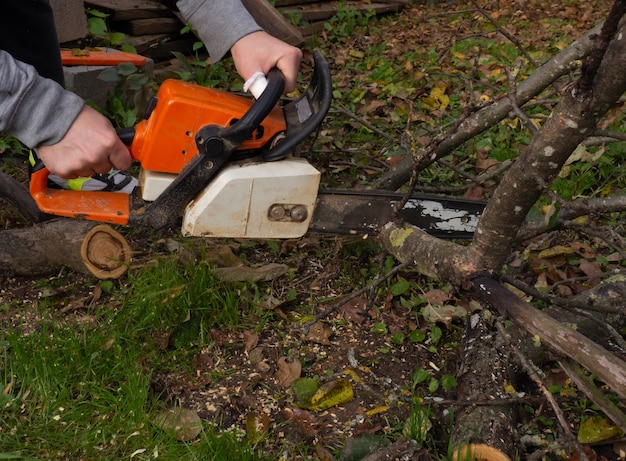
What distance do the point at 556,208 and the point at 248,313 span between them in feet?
4.52

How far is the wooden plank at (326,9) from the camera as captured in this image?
227 inches

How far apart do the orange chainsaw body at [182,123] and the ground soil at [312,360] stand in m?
0.66

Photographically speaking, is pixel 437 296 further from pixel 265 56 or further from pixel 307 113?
pixel 265 56

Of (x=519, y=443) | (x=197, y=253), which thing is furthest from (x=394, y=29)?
(x=519, y=443)

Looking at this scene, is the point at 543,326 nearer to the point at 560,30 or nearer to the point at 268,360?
the point at 268,360

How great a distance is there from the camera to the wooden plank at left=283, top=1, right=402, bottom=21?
577 cm

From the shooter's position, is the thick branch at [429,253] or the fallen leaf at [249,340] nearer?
the thick branch at [429,253]

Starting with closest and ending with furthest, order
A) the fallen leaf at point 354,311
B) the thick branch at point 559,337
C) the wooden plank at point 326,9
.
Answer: the thick branch at point 559,337 → the fallen leaf at point 354,311 → the wooden plank at point 326,9

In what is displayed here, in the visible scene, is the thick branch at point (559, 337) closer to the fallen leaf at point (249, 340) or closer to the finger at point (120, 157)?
the fallen leaf at point (249, 340)

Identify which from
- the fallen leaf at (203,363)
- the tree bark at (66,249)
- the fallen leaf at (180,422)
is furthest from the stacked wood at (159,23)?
the fallen leaf at (180,422)

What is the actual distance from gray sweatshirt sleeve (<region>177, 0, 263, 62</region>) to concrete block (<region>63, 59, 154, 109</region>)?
1496 mm

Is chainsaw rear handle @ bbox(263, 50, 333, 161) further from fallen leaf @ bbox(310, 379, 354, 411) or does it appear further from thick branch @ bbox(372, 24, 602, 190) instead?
fallen leaf @ bbox(310, 379, 354, 411)

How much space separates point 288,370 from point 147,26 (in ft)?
10.7

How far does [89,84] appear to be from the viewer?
12.6ft
